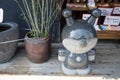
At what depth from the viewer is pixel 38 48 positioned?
1.73m

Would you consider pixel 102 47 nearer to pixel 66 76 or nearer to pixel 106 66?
pixel 106 66

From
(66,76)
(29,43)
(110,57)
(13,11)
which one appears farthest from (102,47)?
(13,11)

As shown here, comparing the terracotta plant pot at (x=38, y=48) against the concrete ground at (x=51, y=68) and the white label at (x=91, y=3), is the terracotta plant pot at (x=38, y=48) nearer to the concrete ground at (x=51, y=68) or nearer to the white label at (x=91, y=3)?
the concrete ground at (x=51, y=68)

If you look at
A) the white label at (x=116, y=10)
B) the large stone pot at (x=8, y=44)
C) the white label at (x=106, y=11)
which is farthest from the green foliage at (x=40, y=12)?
the white label at (x=116, y=10)

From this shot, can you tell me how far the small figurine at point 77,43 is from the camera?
149 cm

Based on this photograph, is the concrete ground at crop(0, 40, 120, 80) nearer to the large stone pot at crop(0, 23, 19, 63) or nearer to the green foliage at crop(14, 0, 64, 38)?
the large stone pot at crop(0, 23, 19, 63)

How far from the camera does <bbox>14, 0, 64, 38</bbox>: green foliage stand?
1.78 metres

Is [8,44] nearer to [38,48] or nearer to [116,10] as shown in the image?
[38,48]

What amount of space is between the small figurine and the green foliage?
11.6 inches

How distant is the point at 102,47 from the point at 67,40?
31.3 inches

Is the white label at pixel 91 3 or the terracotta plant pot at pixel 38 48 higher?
the white label at pixel 91 3

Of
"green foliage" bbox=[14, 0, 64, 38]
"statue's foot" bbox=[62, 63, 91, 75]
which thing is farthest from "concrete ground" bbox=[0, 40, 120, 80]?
"green foliage" bbox=[14, 0, 64, 38]

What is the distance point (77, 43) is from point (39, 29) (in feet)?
1.57

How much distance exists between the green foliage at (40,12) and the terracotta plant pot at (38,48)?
0.26ft
